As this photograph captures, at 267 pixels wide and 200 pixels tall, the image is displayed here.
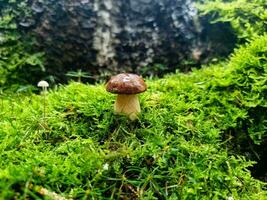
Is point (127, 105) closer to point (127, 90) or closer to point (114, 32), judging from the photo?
point (127, 90)

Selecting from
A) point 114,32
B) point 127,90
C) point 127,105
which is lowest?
point 127,105

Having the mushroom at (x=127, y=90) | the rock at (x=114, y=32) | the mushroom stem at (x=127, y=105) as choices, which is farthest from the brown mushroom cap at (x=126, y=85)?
the rock at (x=114, y=32)

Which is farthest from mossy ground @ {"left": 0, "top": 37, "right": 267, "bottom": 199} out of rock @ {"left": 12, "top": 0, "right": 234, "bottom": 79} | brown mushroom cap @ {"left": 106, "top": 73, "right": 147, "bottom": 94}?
rock @ {"left": 12, "top": 0, "right": 234, "bottom": 79}

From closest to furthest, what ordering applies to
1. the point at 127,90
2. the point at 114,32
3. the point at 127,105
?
1. the point at 127,90
2. the point at 127,105
3. the point at 114,32

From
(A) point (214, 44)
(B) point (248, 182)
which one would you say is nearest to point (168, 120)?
(B) point (248, 182)

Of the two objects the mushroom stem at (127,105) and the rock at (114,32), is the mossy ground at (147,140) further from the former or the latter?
the rock at (114,32)

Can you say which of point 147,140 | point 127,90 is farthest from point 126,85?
point 147,140
